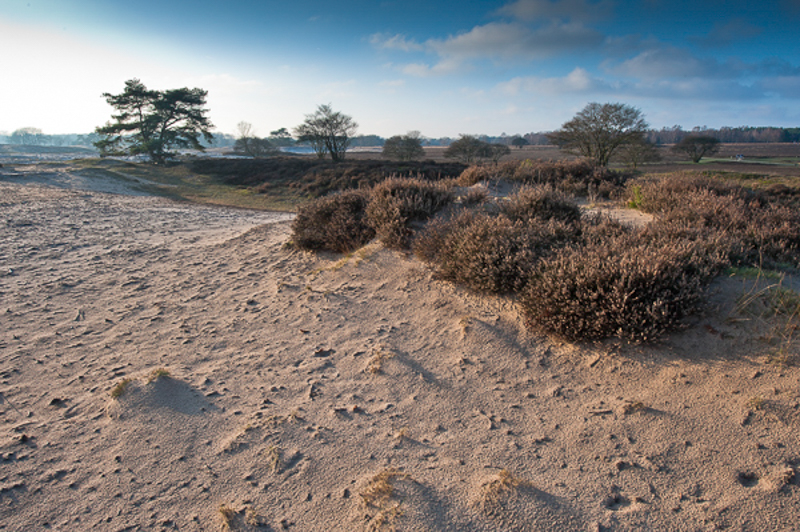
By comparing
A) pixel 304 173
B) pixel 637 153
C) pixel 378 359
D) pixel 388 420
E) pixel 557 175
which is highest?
pixel 637 153

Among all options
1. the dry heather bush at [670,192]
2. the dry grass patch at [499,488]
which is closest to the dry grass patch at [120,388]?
the dry grass patch at [499,488]

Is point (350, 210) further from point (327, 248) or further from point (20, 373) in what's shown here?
point (20, 373)

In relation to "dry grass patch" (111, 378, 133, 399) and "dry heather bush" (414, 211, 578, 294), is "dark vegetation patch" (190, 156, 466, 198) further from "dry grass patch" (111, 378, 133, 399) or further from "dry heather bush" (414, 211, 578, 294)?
"dry grass patch" (111, 378, 133, 399)

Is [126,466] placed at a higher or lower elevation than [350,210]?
lower

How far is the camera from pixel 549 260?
185 inches

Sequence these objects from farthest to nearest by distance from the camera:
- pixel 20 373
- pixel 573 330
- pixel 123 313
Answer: pixel 123 313, pixel 20 373, pixel 573 330

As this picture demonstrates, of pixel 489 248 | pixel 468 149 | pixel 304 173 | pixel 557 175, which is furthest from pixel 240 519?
pixel 468 149

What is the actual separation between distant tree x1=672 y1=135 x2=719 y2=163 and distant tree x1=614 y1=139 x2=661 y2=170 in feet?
70.5

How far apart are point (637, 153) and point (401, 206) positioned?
39433mm

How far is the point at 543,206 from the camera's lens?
6.62 metres

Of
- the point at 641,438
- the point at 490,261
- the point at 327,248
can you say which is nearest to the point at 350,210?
the point at 327,248

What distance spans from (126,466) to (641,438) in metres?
3.80

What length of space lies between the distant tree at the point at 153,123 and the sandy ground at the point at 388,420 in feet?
141

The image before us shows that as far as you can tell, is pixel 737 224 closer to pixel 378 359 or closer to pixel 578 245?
pixel 578 245
